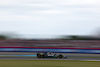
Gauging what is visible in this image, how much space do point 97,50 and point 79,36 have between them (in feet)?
64.3

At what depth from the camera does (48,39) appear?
37.7 metres

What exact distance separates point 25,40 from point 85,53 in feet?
51.0

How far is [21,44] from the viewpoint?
35.4m

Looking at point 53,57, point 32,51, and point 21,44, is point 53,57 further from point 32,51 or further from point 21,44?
point 21,44

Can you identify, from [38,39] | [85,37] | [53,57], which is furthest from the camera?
[85,37]

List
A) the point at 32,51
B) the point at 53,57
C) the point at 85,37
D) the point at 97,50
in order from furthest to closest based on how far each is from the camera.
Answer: the point at 85,37 < the point at 32,51 < the point at 97,50 < the point at 53,57

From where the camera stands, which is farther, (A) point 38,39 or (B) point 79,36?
(B) point 79,36

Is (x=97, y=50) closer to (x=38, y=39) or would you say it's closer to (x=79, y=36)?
(x=38, y=39)

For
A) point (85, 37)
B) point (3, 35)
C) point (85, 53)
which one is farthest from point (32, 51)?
point (3, 35)

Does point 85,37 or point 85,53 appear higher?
point 85,37

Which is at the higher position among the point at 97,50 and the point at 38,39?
the point at 38,39

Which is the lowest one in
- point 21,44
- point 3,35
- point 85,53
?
point 85,53

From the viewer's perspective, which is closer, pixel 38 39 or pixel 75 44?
pixel 75 44

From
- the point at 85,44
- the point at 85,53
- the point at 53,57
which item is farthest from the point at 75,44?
the point at 53,57
